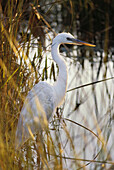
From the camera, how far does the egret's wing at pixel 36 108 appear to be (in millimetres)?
3021

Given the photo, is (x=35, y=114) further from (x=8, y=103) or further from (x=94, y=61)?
(x=94, y=61)

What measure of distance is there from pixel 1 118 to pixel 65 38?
1.10 metres

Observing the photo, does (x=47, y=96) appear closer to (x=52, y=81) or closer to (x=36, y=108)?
(x=36, y=108)

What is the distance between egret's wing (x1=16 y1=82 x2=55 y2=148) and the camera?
3.02 meters

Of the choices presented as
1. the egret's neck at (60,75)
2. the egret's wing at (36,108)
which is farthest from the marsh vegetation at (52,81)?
the egret's neck at (60,75)

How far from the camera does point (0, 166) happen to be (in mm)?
2045

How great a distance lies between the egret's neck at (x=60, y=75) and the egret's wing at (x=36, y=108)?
9cm

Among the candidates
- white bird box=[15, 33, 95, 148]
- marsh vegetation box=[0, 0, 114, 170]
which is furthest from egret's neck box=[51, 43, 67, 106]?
marsh vegetation box=[0, 0, 114, 170]

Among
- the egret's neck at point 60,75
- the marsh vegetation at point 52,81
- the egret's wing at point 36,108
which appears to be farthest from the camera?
the egret's neck at point 60,75

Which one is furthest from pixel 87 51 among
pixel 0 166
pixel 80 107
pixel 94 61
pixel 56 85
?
pixel 0 166

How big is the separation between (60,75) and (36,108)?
1.32 ft

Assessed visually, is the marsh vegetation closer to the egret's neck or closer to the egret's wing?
the egret's wing

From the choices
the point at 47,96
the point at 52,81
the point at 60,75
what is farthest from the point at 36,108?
the point at 52,81

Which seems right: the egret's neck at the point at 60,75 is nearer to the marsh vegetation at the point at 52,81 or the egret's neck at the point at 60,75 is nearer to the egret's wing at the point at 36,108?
the egret's wing at the point at 36,108
